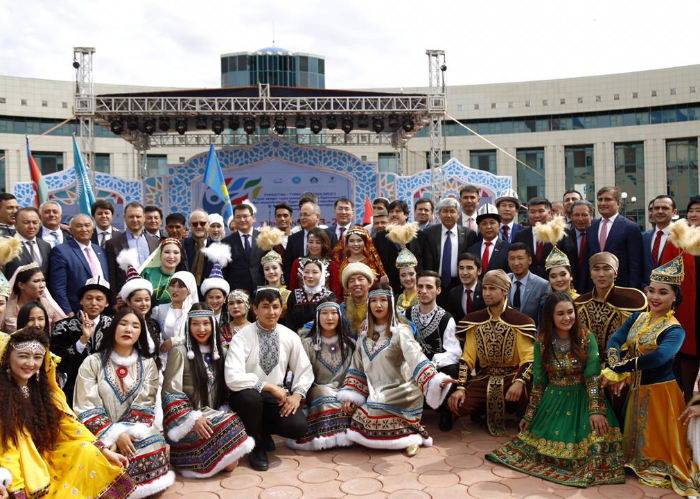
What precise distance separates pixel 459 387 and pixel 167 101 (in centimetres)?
1311

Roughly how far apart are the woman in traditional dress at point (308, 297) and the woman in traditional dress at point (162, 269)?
109 centimetres

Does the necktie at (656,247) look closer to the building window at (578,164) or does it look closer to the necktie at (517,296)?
the necktie at (517,296)

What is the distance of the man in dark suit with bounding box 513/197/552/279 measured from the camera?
552 centimetres

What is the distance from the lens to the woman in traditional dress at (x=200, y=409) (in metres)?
3.82

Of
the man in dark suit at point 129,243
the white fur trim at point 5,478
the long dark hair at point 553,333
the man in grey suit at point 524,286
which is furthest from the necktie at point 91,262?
the long dark hair at point 553,333

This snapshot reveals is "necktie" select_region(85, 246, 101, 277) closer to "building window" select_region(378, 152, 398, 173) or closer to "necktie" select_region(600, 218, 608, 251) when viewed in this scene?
"necktie" select_region(600, 218, 608, 251)

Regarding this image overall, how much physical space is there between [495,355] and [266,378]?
5.84 ft

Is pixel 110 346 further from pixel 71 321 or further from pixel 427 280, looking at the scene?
pixel 427 280

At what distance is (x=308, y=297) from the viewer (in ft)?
17.2

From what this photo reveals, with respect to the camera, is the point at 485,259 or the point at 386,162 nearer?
the point at 485,259

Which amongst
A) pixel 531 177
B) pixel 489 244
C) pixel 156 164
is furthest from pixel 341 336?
pixel 531 177

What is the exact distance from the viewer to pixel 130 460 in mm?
3459

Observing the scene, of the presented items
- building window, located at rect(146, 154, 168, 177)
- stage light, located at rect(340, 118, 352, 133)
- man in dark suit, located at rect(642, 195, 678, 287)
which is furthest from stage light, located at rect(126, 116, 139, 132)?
building window, located at rect(146, 154, 168, 177)

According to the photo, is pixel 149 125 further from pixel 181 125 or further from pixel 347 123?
pixel 347 123
